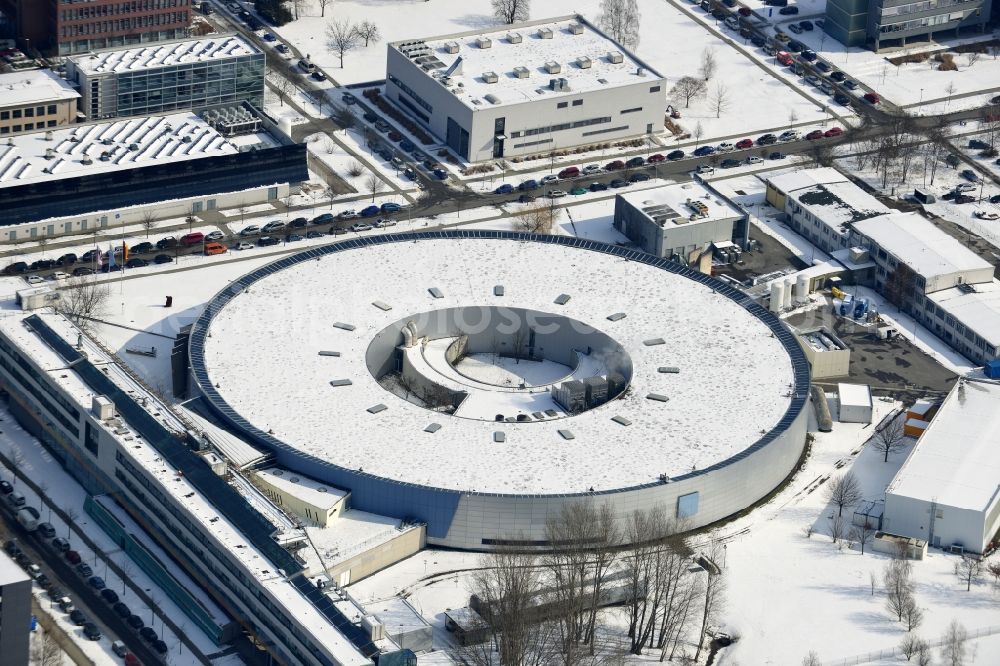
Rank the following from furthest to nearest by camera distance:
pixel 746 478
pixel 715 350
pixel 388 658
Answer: pixel 715 350 < pixel 746 478 < pixel 388 658

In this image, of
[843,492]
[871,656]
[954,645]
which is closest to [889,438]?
[843,492]

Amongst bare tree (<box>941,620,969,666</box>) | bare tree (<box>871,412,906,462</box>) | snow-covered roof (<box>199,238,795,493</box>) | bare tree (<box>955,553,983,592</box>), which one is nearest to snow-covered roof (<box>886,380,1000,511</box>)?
bare tree (<box>955,553,983,592</box>)

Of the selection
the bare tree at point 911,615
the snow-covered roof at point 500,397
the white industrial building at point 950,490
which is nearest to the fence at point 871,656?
the bare tree at point 911,615

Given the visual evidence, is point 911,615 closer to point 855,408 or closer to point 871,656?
point 871,656

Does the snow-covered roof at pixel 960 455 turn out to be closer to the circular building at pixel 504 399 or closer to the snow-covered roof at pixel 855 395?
the snow-covered roof at pixel 855 395

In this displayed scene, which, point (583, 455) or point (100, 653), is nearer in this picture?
point (100, 653)

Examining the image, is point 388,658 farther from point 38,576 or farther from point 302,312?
point 302,312

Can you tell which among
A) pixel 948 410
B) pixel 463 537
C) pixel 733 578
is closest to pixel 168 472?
pixel 463 537
